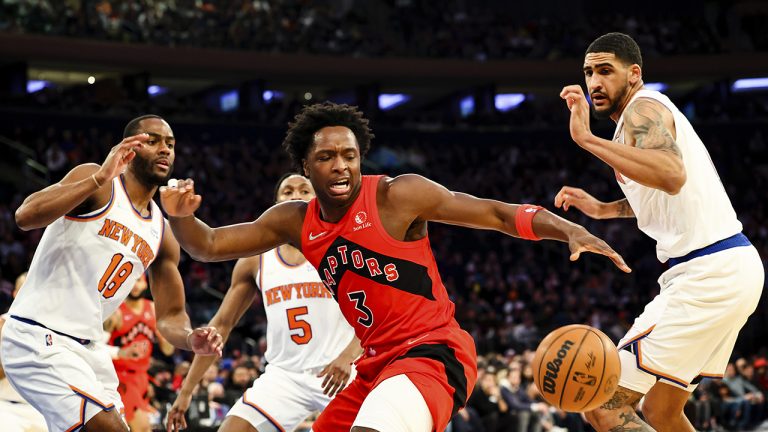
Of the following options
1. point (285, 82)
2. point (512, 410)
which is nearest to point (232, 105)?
point (285, 82)

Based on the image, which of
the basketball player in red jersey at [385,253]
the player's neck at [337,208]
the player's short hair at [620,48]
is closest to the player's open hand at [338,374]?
the basketball player in red jersey at [385,253]

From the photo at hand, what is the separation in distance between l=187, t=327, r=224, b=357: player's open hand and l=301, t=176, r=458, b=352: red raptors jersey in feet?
3.01

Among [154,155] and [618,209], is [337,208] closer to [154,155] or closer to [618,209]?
[154,155]

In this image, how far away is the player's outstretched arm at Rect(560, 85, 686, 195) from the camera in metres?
4.26

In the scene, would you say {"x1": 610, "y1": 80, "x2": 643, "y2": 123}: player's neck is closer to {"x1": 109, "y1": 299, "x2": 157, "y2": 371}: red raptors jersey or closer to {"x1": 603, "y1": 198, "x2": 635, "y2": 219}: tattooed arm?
{"x1": 603, "y1": 198, "x2": 635, "y2": 219}: tattooed arm

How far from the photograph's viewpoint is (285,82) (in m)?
27.6

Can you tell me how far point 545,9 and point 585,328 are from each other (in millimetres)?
28655

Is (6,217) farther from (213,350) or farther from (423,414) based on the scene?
(423,414)

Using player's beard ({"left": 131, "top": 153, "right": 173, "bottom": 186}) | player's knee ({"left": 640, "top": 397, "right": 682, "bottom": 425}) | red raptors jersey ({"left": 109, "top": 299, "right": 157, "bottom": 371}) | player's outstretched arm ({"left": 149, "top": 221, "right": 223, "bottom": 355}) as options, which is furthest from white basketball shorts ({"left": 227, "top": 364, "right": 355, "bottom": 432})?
red raptors jersey ({"left": 109, "top": 299, "right": 157, "bottom": 371})

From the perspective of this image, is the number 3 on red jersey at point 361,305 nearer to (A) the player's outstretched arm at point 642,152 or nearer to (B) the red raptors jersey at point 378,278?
(B) the red raptors jersey at point 378,278

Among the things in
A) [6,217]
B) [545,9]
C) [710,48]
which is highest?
[545,9]

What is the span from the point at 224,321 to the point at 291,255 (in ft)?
2.17

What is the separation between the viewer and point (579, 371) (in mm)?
4371

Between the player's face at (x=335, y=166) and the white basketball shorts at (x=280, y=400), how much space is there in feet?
6.35
